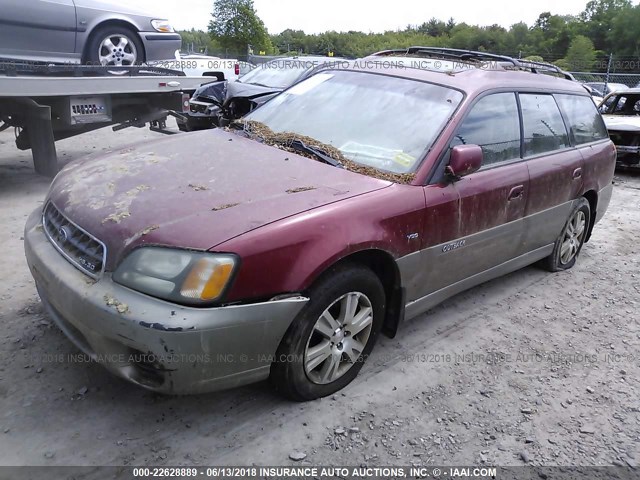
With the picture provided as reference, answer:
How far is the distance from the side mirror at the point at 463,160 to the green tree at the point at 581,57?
37257 mm

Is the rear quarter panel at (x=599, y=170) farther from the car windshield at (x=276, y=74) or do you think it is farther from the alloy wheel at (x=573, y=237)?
the car windshield at (x=276, y=74)

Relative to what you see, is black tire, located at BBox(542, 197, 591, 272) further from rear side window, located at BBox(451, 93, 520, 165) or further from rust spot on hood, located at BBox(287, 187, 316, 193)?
rust spot on hood, located at BBox(287, 187, 316, 193)

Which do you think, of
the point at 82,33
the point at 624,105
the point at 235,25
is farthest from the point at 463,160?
the point at 235,25

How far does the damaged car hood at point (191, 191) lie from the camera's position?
93.1 inches

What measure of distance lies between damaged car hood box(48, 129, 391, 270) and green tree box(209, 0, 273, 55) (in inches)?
1357

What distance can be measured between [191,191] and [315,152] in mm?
889

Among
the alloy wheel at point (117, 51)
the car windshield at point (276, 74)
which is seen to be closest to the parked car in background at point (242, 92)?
the car windshield at point (276, 74)

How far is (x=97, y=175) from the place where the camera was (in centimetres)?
297

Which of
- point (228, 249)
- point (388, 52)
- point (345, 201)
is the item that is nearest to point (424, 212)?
point (345, 201)

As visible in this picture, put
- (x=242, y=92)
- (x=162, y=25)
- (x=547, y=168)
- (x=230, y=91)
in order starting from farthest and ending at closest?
1. (x=230, y=91)
2. (x=242, y=92)
3. (x=162, y=25)
4. (x=547, y=168)

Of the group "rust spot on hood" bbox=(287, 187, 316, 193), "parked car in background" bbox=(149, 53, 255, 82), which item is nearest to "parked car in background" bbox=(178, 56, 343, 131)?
"parked car in background" bbox=(149, 53, 255, 82)

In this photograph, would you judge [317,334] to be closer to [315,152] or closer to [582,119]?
[315,152]

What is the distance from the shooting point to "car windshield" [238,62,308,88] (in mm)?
9086

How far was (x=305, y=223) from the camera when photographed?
8.11 ft
